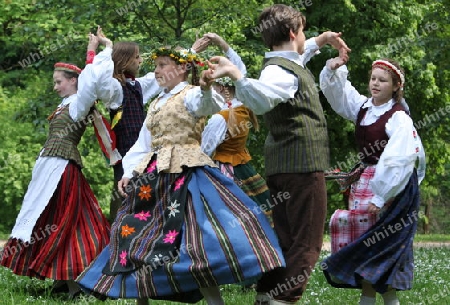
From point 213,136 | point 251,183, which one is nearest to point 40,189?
point 213,136

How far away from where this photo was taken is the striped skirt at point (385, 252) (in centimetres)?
479

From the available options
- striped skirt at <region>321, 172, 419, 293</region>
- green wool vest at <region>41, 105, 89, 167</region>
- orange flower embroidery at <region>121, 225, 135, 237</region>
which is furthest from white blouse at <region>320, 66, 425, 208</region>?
green wool vest at <region>41, 105, 89, 167</region>

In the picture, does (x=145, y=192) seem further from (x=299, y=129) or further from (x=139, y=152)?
(x=299, y=129)

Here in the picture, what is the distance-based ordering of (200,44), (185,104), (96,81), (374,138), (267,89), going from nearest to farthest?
(267,89)
(185,104)
(374,138)
(200,44)
(96,81)

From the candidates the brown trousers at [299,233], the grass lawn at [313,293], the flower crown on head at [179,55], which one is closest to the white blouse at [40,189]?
the grass lawn at [313,293]

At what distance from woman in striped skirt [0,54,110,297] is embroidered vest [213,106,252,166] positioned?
3.33 feet

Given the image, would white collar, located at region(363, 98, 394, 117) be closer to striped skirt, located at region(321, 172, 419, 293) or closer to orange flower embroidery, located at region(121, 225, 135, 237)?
striped skirt, located at region(321, 172, 419, 293)

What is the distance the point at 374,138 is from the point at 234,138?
1.12 metres

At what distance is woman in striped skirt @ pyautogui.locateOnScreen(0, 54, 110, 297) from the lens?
5.85 metres

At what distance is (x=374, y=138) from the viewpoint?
4957 mm

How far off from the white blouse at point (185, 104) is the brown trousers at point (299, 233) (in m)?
0.53

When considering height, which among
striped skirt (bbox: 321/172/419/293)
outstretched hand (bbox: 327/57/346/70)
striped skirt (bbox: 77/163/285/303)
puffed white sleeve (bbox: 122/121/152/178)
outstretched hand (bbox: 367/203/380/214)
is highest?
outstretched hand (bbox: 327/57/346/70)

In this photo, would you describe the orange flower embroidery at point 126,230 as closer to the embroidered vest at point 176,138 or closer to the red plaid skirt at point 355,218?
the embroidered vest at point 176,138

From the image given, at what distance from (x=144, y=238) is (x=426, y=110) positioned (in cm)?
1422
